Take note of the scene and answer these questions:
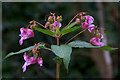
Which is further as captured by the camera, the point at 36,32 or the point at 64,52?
the point at 36,32

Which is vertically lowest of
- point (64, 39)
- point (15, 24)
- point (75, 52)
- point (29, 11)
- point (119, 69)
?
point (119, 69)

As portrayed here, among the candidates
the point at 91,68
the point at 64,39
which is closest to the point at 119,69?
the point at 91,68

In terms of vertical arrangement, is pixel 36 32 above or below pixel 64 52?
above

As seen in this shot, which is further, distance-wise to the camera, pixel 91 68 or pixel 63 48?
pixel 91 68

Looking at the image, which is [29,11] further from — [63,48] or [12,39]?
[63,48]

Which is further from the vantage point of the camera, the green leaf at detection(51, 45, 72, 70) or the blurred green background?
the blurred green background

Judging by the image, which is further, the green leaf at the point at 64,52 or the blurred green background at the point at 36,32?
the blurred green background at the point at 36,32

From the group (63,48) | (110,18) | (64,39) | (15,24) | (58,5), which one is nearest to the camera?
(63,48)

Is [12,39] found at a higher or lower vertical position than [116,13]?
lower

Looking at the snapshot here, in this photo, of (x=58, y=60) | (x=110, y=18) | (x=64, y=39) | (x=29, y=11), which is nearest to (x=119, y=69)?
(x=110, y=18)

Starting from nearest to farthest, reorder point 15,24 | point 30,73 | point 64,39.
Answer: point 64,39
point 30,73
point 15,24
